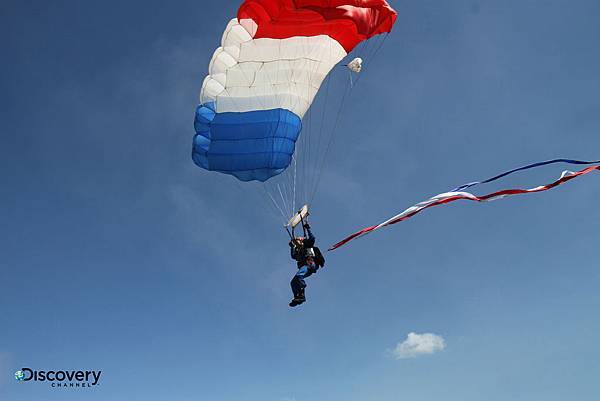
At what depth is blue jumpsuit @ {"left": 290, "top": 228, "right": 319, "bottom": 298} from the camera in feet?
33.5

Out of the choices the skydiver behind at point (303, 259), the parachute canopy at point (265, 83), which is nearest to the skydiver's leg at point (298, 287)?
the skydiver behind at point (303, 259)

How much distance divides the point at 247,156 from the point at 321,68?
3.05 meters

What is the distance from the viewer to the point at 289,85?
12266mm

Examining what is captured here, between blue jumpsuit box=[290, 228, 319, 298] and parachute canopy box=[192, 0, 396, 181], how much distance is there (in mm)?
2548

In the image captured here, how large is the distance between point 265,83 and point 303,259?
4.92 m

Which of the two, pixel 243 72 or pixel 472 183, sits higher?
pixel 243 72

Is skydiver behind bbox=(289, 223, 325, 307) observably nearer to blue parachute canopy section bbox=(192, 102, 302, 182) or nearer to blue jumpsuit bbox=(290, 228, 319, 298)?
blue jumpsuit bbox=(290, 228, 319, 298)

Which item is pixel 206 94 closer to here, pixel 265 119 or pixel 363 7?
pixel 265 119

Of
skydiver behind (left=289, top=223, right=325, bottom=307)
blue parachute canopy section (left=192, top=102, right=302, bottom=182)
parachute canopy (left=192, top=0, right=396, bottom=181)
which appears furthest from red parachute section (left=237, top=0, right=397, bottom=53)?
skydiver behind (left=289, top=223, right=325, bottom=307)

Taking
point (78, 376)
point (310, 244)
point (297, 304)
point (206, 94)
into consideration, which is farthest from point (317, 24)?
point (78, 376)

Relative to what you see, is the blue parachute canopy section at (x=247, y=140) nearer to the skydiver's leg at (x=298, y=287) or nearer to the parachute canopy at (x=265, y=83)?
the parachute canopy at (x=265, y=83)

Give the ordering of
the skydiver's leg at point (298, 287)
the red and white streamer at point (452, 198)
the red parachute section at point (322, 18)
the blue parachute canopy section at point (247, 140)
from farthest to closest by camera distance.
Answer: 1. the blue parachute canopy section at point (247, 140)
2. the red parachute section at point (322, 18)
3. the skydiver's leg at point (298, 287)
4. the red and white streamer at point (452, 198)

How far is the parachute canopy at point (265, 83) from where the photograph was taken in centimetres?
1199

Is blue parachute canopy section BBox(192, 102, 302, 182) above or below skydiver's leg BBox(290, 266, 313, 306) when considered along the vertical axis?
above
